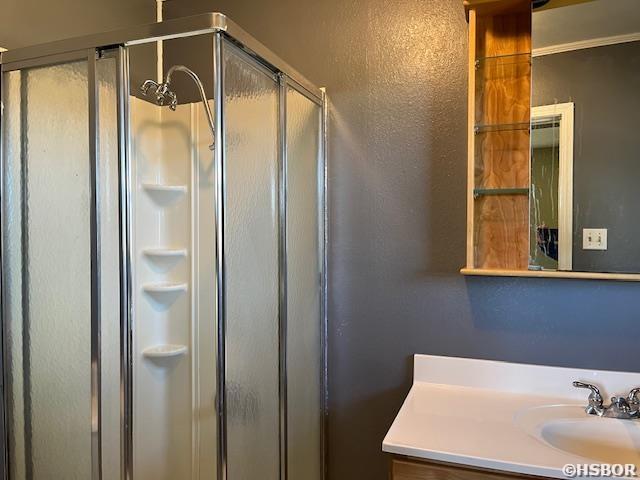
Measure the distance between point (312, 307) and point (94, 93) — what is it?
3.40 ft

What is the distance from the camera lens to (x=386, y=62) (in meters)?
1.80

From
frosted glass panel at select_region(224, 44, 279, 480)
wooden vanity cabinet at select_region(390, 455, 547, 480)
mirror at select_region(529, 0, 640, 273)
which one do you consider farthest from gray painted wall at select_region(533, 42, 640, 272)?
frosted glass panel at select_region(224, 44, 279, 480)

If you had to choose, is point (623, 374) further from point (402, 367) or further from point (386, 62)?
point (386, 62)

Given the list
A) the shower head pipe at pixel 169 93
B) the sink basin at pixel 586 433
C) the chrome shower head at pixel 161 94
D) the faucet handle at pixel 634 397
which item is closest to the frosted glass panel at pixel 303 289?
the shower head pipe at pixel 169 93

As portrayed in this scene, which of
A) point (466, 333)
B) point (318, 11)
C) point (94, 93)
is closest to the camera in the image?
point (94, 93)

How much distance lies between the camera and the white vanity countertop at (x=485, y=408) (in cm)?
118

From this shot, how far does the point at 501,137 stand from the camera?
5.38 ft

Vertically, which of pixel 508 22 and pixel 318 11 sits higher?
pixel 318 11

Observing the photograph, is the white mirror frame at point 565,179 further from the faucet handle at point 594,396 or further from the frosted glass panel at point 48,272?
the frosted glass panel at point 48,272

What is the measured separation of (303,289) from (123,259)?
0.65m

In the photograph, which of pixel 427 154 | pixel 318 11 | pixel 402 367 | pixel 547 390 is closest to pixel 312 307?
pixel 402 367

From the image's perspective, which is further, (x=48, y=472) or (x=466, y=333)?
(x=466, y=333)

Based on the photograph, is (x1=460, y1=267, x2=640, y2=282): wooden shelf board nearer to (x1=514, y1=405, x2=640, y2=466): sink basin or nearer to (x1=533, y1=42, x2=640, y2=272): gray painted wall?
(x1=533, y1=42, x2=640, y2=272): gray painted wall

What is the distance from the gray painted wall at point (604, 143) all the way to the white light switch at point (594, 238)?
1 centimetres
